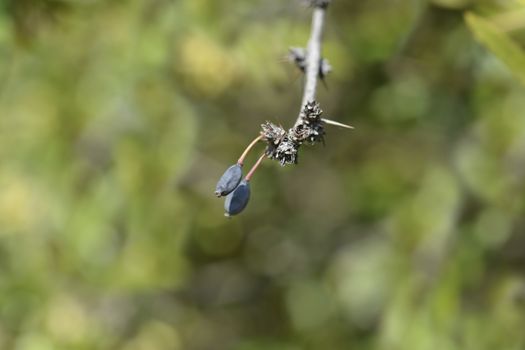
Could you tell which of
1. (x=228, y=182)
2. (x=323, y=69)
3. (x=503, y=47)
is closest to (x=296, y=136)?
(x=228, y=182)

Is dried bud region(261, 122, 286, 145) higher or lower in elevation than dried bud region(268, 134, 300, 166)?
higher

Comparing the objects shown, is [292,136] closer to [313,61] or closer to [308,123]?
[308,123]

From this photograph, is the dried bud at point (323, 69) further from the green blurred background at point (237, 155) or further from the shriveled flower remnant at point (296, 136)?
the green blurred background at point (237, 155)

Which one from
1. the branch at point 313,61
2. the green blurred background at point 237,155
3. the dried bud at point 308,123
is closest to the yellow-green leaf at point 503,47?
the branch at point 313,61

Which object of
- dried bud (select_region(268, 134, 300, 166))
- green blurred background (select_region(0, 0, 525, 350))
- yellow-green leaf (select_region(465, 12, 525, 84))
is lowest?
dried bud (select_region(268, 134, 300, 166))

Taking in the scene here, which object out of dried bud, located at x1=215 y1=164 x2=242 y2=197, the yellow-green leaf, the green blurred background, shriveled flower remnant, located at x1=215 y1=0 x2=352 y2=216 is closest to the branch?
shriveled flower remnant, located at x1=215 y1=0 x2=352 y2=216

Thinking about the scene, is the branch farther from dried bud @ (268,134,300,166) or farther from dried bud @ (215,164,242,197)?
dried bud @ (215,164,242,197)

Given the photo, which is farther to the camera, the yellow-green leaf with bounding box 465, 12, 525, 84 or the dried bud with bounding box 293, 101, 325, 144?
the yellow-green leaf with bounding box 465, 12, 525, 84
